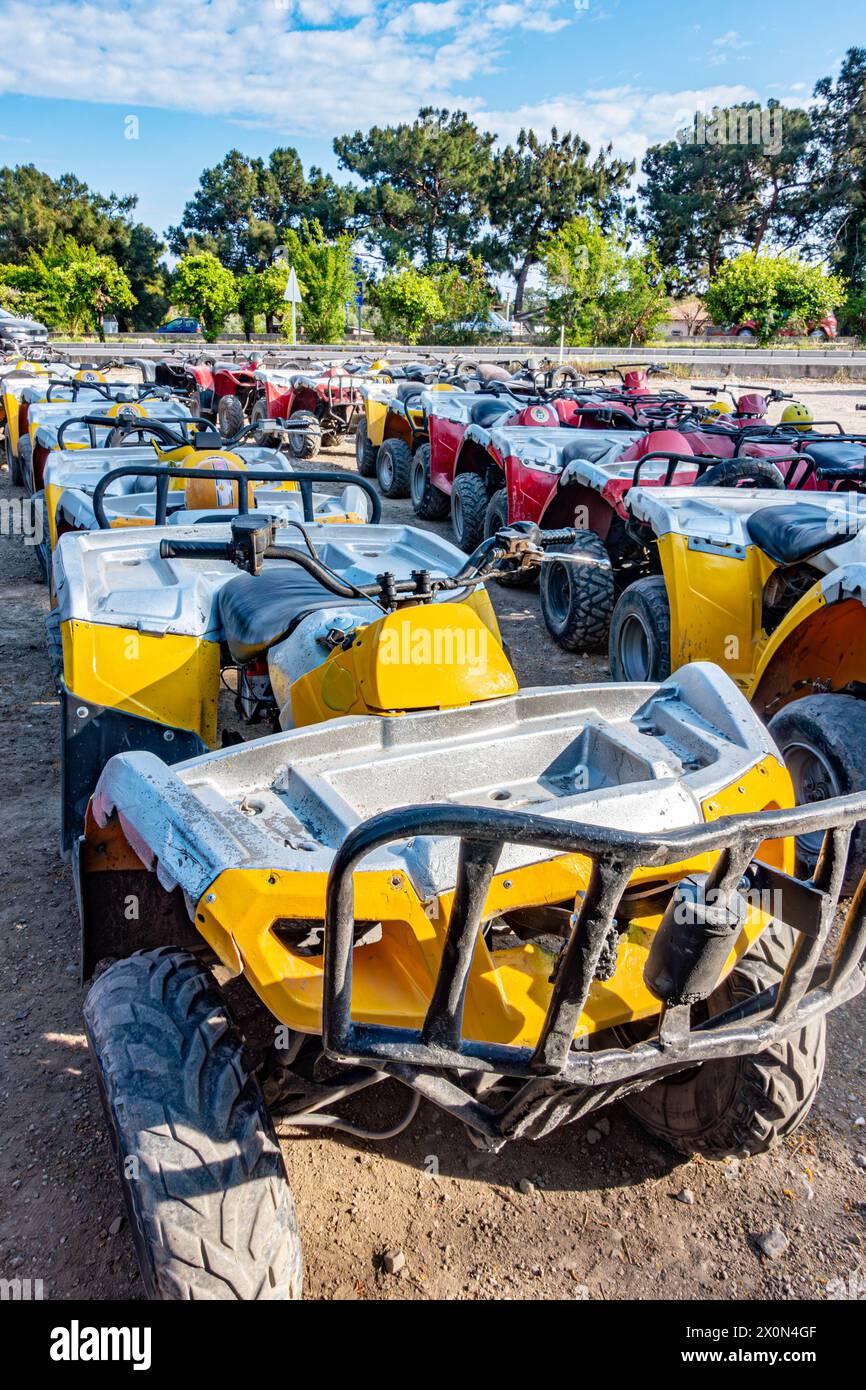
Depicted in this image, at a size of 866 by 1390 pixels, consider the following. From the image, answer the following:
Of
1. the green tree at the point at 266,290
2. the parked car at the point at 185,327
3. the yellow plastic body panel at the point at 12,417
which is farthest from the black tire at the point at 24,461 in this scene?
the parked car at the point at 185,327

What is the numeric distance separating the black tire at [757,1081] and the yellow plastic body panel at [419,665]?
87cm

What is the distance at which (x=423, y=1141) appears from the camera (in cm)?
256

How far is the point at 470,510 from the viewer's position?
8.35 m

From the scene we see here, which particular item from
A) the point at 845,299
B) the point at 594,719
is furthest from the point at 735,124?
the point at 594,719

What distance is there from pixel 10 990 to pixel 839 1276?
8.10 ft

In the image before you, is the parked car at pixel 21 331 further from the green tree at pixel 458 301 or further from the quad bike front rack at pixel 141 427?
the quad bike front rack at pixel 141 427

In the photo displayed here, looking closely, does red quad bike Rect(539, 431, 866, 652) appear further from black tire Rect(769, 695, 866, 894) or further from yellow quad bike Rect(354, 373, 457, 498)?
yellow quad bike Rect(354, 373, 457, 498)

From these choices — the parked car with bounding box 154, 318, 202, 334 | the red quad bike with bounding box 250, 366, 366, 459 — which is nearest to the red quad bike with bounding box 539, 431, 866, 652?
the red quad bike with bounding box 250, 366, 366, 459

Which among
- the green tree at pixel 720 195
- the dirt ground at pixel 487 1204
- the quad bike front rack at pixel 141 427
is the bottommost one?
the dirt ground at pixel 487 1204

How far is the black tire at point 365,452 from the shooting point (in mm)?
12102

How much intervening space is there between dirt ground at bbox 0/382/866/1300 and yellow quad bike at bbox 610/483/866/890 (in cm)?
103

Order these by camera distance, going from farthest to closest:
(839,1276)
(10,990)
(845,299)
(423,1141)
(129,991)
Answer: (845,299), (10,990), (423,1141), (839,1276), (129,991)
